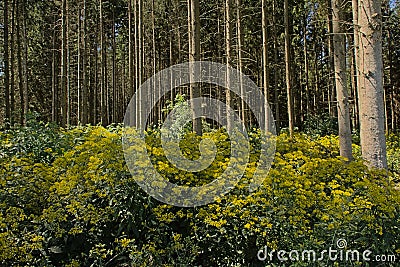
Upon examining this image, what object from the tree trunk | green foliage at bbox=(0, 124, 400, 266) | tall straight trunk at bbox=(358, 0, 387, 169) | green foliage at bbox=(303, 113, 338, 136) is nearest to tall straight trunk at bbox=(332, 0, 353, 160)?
tall straight trunk at bbox=(358, 0, 387, 169)

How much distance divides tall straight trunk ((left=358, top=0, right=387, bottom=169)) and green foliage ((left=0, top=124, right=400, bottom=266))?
28.7 inches

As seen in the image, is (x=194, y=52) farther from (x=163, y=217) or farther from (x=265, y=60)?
(x=163, y=217)

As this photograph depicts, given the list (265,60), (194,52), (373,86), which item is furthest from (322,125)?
(373,86)

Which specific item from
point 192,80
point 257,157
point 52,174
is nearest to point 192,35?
point 192,80

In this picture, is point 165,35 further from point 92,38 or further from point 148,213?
point 148,213

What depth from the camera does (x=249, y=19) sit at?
22.1m

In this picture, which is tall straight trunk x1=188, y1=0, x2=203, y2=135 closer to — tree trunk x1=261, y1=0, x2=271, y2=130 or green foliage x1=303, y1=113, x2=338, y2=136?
tree trunk x1=261, y1=0, x2=271, y2=130

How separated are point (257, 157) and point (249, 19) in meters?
18.0

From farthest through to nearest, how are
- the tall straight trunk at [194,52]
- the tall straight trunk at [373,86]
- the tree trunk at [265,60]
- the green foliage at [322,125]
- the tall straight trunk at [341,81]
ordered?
the green foliage at [322,125]
the tree trunk at [265,60]
the tall straight trunk at [194,52]
the tall straight trunk at [341,81]
the tall straight trunk at [373,86]

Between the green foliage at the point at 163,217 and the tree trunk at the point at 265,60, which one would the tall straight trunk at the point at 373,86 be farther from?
the tree trunk at the point at 265,60

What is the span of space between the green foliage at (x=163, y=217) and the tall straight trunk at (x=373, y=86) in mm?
729

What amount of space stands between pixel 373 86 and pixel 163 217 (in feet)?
11.3

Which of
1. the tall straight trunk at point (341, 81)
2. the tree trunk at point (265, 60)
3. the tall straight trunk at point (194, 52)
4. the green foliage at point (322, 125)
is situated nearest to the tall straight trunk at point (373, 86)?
the tall straight trunk at point (341, 81)

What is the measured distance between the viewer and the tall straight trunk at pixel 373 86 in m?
5.62
